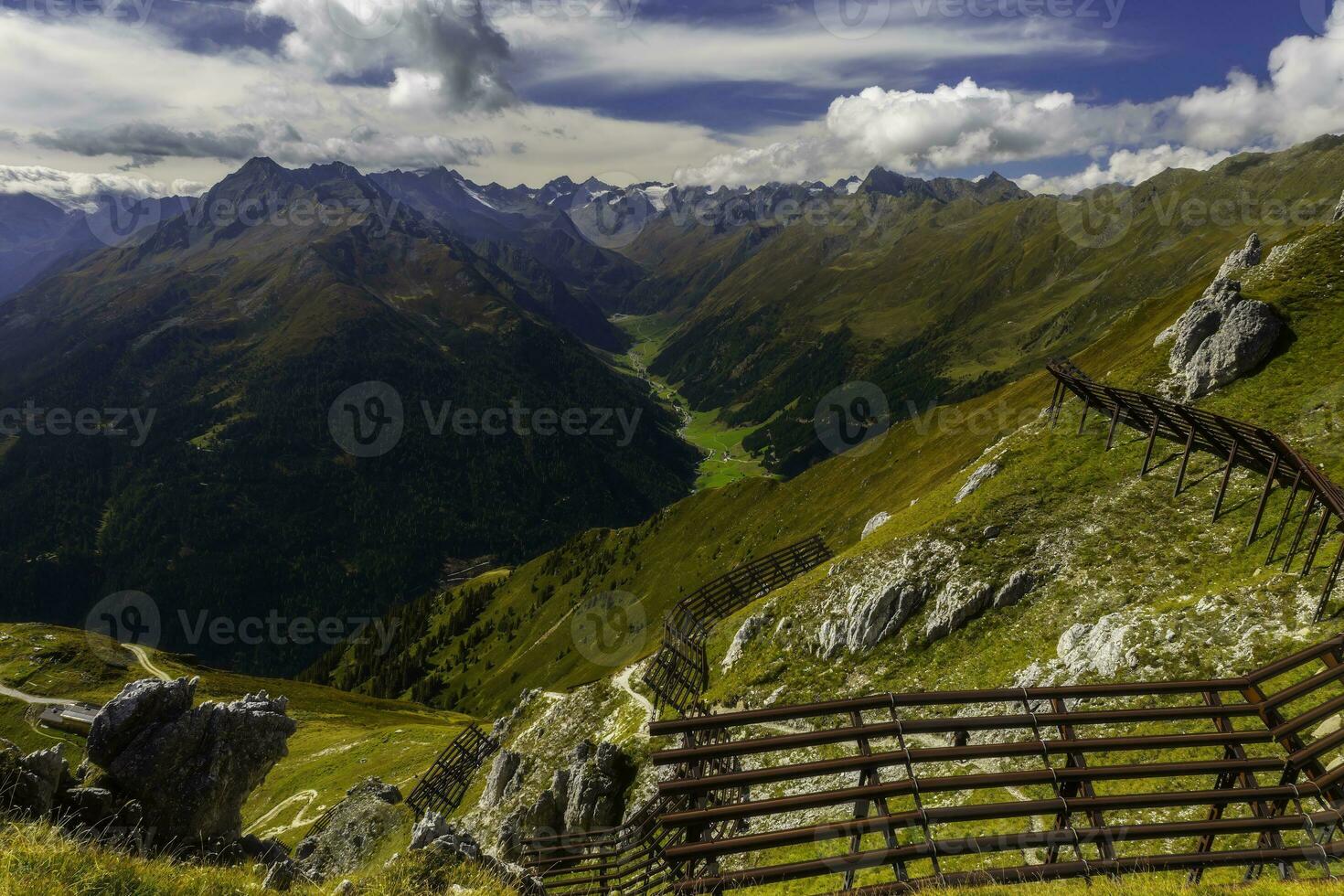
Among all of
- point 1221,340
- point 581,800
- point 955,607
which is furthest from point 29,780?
point 1221,340

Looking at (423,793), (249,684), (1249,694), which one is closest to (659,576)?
(249,684)

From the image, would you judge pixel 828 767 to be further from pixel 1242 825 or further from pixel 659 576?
pixel 659 576

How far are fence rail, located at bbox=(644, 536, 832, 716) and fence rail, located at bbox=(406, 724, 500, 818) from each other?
2202cm

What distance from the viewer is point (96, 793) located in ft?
65.2

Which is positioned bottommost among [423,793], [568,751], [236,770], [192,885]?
[423,793]

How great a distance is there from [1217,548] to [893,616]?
1598 centimetres

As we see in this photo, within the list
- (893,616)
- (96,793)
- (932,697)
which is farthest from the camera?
(893,616)

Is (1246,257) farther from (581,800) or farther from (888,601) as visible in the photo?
(581,800)

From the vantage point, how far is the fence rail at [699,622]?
4472 centimetres

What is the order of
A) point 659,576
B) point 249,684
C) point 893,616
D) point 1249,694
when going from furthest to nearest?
point 659,576 < point 249,684 < point 893,616 < point 1249,694

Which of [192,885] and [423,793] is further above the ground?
[192,885]

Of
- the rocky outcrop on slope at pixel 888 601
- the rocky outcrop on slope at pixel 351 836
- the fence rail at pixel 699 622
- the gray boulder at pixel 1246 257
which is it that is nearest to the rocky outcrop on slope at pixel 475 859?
the fence rail at pixel 699 622

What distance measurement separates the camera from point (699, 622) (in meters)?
58.3

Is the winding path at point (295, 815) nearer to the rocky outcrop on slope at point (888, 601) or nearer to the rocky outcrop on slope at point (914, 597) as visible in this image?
the rocky outcrop on slope at point (888, 601)
